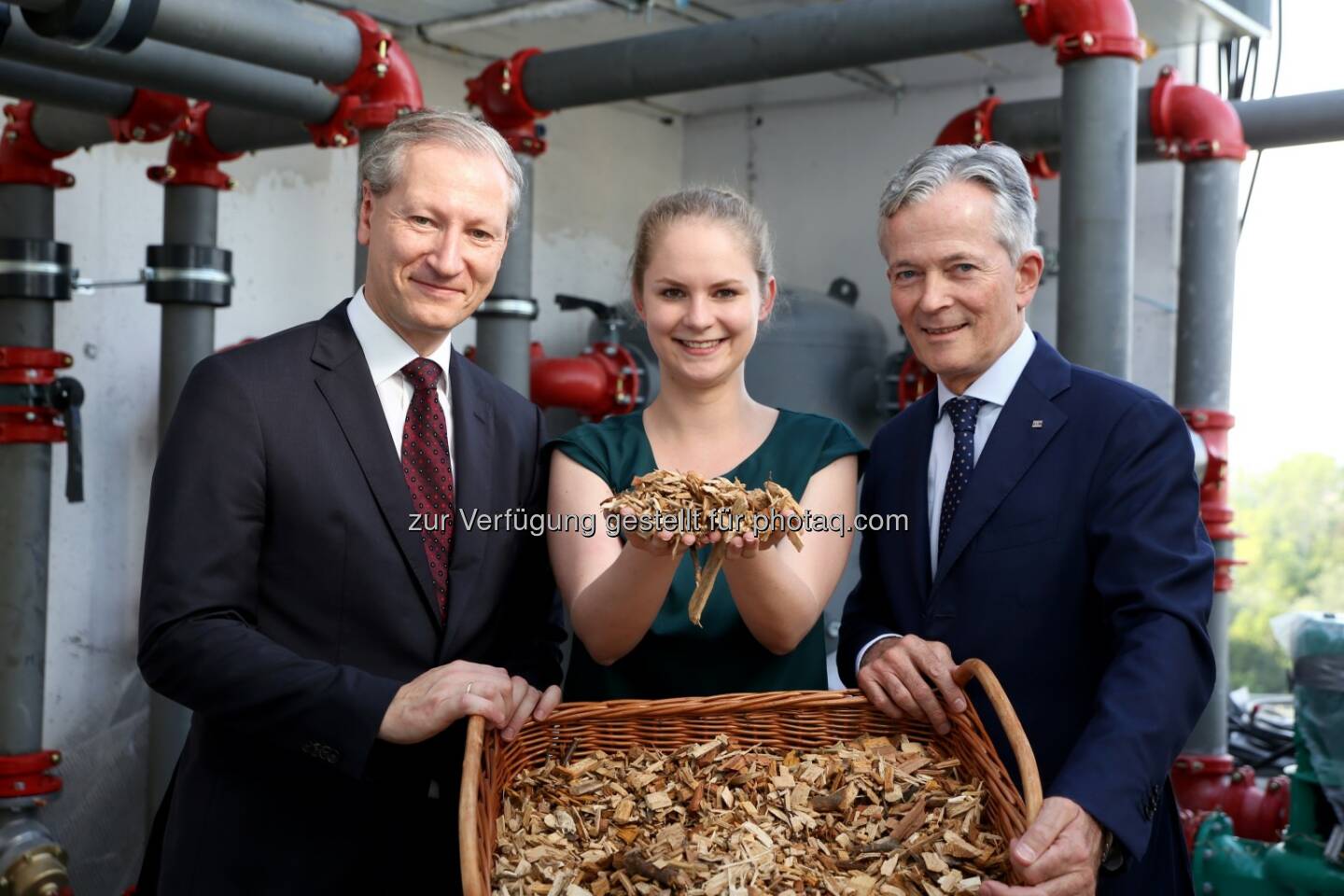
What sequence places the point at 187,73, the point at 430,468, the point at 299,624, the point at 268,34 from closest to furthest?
the point at 299,624 < the point at 430,468 < the point at 268,34 < the point at 187,73

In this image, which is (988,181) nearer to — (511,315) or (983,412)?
(983,412)

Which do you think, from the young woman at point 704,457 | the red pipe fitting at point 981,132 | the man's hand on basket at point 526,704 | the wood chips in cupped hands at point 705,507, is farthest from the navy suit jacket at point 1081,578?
the red pipe fitting at point 981,132

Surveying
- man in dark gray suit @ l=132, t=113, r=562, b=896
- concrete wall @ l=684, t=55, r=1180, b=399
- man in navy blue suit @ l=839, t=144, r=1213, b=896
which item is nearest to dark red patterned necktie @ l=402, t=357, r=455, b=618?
man in dark gray suit @ l=132, t=113, r=562, b=896

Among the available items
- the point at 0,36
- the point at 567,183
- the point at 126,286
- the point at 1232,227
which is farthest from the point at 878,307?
the point at 0,36

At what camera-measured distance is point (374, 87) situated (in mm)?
2945

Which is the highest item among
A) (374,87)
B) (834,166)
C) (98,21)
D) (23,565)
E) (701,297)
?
(834,166)

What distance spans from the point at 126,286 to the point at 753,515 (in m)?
3.42

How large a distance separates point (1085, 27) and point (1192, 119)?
1.20 metres

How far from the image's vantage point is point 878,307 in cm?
559

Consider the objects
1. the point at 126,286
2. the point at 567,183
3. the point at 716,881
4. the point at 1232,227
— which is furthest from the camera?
the point at 567,183

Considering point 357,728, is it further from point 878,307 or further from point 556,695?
point 878,307

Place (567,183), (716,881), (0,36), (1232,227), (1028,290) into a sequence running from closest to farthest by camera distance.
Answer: (716,881)
(1028,290)
(0,36)
(1232,227)
(567,183)

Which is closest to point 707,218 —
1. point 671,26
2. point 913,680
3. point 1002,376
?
point 1002,376

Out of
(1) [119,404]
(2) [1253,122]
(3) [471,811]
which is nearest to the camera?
(3) [471,811]
